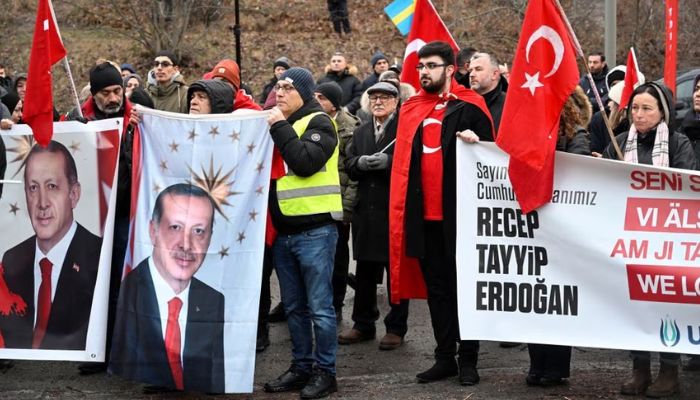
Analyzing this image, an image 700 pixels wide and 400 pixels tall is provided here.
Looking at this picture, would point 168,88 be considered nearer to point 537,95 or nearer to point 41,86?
point 41,86

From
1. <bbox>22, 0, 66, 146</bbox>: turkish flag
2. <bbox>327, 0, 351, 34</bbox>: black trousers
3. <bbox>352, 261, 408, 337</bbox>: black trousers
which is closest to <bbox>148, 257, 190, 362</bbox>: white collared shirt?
<bbox>22, 0, 66, 146</bbox>: turkish flag

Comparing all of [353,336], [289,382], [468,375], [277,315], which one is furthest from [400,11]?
[289,382]

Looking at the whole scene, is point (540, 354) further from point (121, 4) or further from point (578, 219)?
point (121, 4)

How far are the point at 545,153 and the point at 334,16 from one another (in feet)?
56.7

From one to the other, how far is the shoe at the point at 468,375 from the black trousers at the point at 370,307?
1.37 meters

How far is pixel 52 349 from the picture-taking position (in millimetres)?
7277

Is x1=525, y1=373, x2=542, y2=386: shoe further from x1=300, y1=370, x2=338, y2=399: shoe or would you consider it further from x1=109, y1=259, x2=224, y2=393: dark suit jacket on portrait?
x1=109, y1=259, x2=224, y2=393: dark suit jacket on portrait

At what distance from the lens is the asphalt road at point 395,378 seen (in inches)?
273

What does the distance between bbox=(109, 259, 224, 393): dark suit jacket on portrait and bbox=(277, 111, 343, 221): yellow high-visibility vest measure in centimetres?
72

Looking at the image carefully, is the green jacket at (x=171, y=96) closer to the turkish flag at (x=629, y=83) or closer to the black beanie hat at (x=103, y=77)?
the black beanie hat at (x=103, y=77)

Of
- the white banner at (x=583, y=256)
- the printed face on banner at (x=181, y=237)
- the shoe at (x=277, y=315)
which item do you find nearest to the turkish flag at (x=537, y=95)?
the white banner at (x=583, y=256)

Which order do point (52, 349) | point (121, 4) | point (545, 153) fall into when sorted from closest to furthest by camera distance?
point (545, 153)
point (52, 349)
point (121, 4)

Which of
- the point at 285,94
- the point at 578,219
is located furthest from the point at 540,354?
the point at 285,94

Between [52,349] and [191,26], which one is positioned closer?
[52,349]
